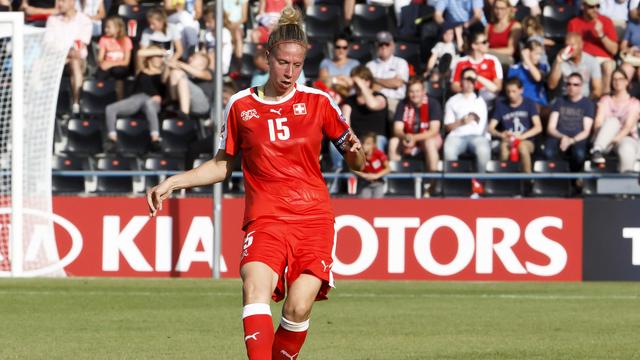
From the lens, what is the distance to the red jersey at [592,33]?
20634mm

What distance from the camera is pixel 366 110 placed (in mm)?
19719

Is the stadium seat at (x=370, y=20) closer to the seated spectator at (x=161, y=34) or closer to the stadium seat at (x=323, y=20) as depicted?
the stadium seat at (x=323, y=20)

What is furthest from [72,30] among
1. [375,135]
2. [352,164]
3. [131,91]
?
[352,164]

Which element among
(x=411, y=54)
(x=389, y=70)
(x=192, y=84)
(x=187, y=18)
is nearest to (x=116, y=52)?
(x=187, y=18)

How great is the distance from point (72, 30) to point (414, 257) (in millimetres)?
6717

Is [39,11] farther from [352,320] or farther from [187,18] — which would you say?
[352,320]

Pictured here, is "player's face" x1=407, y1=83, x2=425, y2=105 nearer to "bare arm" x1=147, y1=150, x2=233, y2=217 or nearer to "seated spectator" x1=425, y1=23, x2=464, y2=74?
"seated spectator" x1=425, y1=23, x2=464, y2=74

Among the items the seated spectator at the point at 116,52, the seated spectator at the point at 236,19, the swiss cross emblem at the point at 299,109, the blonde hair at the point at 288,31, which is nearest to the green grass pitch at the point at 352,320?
the swiss cross emblem at the point at 299,109

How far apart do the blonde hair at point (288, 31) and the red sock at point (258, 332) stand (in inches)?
51.5

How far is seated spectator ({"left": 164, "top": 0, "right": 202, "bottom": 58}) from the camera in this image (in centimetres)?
2155

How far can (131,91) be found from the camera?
21.5m

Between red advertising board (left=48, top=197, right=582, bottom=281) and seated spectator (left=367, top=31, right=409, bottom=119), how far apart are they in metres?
2.62

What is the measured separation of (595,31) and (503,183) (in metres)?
2.92

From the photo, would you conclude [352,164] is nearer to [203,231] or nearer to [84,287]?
[84,287]
